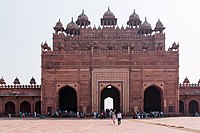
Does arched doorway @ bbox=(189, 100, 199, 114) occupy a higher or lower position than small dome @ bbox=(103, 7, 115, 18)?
lower

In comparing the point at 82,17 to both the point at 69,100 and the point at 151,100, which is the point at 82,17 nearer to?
the point at 69,100

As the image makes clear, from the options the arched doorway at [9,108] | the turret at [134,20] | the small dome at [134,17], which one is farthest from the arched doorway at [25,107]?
the small dome at [134,17]

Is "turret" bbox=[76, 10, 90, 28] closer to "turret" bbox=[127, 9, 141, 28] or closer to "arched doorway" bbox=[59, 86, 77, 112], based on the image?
"turret" bbox=[127, 9, 141, 28]

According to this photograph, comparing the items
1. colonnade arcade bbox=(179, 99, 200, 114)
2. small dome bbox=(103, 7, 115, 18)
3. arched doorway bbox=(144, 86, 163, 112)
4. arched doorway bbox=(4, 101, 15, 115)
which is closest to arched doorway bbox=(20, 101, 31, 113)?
arched doorway bbox=(4, 101, 15, 115)

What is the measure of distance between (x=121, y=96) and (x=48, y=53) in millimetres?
6144

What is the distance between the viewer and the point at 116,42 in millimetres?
30641

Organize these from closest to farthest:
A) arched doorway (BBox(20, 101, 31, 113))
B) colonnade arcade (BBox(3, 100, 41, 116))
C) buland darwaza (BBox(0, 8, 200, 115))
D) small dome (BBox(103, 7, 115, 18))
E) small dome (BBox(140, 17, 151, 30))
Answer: buland darwaza (BBox(0, 8, 200, 115)), colonnade arcade (BBox(3, 100, 41, 116)), arched doorway (BBox(20, 101, 31, 113)), small dome (BBox(140, 17, 151, 30)), small dome (BBox(103, 7, 115, 18))

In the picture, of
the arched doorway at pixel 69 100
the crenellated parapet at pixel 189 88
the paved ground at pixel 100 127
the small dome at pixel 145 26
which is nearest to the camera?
the paved ground at pixel 100 127

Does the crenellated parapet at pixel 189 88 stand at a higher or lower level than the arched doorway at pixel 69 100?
higher

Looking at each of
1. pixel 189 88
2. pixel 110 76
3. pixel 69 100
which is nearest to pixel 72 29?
pixel 69 100

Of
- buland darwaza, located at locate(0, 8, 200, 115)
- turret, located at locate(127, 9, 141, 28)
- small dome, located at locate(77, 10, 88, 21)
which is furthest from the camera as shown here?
small dome, located at locate(77, 10, 88, 21)

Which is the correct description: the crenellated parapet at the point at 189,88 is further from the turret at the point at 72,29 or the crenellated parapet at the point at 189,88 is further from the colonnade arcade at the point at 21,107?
the colonnade arcade at the point at 21,107

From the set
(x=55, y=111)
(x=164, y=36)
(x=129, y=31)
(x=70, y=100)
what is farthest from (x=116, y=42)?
(x=55, y=111)

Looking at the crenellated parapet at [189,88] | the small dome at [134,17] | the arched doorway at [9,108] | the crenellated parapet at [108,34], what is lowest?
the arched doorway at [9,108]
